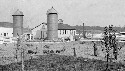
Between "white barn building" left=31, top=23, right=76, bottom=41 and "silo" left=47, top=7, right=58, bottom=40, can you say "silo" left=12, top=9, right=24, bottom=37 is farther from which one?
"silo" left=47, top=7, right=58, bottom=40

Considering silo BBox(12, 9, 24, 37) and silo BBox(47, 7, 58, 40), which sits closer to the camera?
silo BBox(47, 7, 58, 40)

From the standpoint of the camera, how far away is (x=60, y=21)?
70188 mm

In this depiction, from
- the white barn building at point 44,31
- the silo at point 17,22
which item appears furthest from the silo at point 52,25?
the white barn building at point 44,31

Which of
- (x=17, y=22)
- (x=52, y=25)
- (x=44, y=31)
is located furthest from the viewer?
(x=44, y=31)

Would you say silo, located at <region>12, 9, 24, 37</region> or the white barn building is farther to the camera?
the white barn building

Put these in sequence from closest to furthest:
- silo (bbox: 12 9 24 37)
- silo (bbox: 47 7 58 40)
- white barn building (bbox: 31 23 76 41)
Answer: silo (bbox: 47 7 58 40) → silo (bbox: 12 9 24 37) → white barn building (bbox: 31 23 76 41)

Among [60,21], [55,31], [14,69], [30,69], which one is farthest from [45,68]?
[60,21]

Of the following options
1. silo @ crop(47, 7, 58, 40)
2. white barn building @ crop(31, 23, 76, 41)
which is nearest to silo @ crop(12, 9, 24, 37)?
white barn building @ crop(31, 23, 76, 41)

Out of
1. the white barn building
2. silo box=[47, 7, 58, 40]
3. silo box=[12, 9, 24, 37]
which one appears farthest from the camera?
the white barn building

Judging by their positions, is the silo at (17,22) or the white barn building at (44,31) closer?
the silo at (17,22)

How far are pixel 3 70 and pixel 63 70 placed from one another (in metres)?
4.60

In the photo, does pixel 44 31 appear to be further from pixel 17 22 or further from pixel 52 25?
pixel 52 25

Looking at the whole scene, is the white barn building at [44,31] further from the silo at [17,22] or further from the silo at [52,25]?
the silo at [52,25]

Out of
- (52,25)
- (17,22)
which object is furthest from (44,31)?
(52,25)
